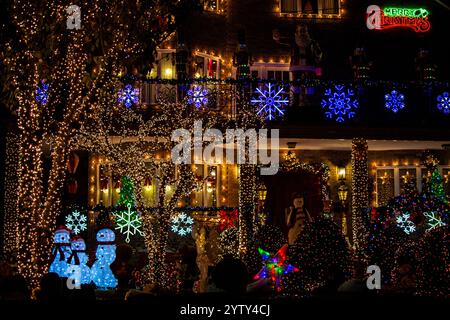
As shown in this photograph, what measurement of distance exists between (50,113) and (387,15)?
13.6 m

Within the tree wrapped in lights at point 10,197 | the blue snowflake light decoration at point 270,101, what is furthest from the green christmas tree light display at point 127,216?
the blue snowflake light decoration at point 270,101

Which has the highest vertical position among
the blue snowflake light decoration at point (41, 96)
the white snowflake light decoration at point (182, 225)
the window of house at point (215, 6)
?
the window of house at point (215, 6)

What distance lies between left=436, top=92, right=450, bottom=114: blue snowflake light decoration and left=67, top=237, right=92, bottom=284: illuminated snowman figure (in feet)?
32.5

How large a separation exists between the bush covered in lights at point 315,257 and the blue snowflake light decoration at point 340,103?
6.78 meters

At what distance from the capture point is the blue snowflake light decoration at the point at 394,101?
57.4 ft

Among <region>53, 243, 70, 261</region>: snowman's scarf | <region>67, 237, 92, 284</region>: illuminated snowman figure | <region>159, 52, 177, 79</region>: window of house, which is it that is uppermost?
<region>159, 52, 177, 79</region>: window of house

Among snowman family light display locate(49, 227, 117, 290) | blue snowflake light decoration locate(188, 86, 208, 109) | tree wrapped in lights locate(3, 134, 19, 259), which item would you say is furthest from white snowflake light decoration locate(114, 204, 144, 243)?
blue snowflake light decoration locate(188, 86, 208, 109)

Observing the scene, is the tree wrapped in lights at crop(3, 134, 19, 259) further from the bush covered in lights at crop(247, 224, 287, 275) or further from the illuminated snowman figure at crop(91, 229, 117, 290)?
the bush covered in lights at crop(247, 224, 287, 275)

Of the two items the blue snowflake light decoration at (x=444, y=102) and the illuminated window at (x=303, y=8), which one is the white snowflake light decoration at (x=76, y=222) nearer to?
the illuminated window at (x=303, y=8)

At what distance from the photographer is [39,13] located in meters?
11.1

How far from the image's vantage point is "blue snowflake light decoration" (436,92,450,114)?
58.0 feet

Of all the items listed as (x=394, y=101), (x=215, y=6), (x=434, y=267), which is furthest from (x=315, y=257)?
(x=215, y=6)

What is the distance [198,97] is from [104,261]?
4494 mm
